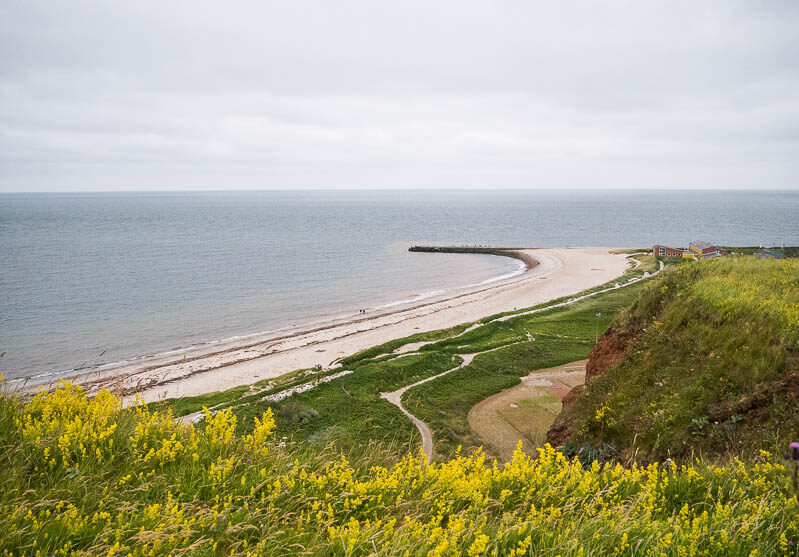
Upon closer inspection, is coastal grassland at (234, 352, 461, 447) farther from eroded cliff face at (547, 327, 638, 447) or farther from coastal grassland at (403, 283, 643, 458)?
eroded cliff face at (547, 327, 638, 447)

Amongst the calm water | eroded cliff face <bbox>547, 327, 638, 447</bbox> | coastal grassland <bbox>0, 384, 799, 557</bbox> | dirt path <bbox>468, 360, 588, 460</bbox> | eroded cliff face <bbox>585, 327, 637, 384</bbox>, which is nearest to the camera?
coastal grassland <bbox>0, 384, 799, 557</bbox>

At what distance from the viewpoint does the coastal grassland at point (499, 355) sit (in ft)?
73.8

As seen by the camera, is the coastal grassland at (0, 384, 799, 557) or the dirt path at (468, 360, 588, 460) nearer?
the coastal grassland at (0, 384, 799, 557)

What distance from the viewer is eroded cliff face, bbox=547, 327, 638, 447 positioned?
16.2m

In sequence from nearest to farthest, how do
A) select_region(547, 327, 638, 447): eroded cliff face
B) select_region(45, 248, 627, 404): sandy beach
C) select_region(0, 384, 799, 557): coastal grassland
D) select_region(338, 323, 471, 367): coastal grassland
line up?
select_region(0, 384, 799, 557): coastal grassland < select_region(547, 327, 638, 447): eroded cliff face < select_region(45, 248, 627, 404): sandy beach < select_region(338, 323, 471, 367): coastal grassland

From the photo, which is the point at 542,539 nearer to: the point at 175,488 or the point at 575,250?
the point at 175,488

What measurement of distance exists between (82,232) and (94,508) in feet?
533

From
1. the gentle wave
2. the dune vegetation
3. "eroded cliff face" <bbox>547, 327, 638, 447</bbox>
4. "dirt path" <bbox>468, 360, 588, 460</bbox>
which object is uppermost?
the dune vegetation

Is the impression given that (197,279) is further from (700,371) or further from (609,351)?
(700,371)

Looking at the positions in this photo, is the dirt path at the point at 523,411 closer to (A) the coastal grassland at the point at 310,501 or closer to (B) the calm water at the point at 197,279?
(A) the coastal grassland at the point at 310,501

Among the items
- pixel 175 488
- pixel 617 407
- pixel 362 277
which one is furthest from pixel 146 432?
pixel 362 277

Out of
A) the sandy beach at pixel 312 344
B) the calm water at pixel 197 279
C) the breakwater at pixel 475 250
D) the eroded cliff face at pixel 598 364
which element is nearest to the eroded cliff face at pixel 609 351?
the eroded cliff face at pixel 598 364

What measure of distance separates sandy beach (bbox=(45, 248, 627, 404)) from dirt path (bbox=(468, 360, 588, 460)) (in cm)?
1356

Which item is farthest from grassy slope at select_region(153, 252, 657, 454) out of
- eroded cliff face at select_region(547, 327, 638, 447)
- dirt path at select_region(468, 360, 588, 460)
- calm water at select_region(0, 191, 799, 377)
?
calm water at select_region(0, 191, 799, 377)
